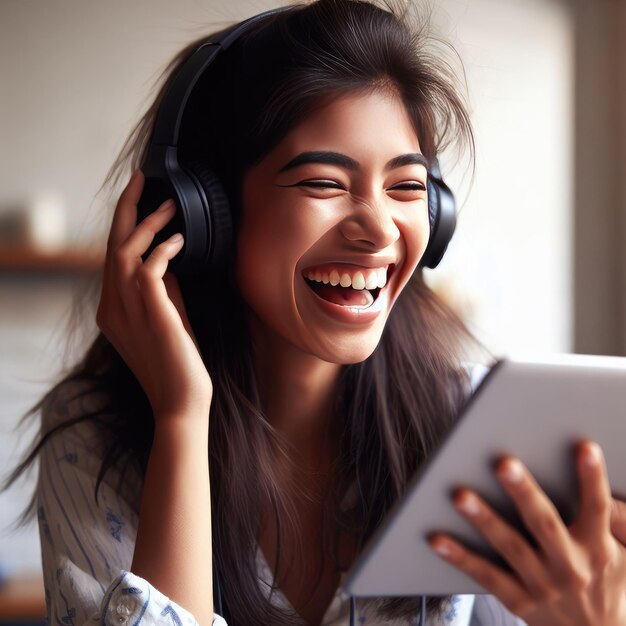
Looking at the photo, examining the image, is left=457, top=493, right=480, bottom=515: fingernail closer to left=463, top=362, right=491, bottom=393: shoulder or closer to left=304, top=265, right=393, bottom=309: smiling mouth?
left=304, top=265, right=393, bottom=309: smiling mouth

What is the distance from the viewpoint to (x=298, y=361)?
3.57ft

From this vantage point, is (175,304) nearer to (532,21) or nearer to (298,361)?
(298,361)

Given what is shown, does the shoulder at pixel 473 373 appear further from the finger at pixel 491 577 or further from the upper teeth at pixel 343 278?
the finger at pixel 491 577

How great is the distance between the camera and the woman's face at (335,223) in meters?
0.93

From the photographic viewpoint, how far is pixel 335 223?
93 cm

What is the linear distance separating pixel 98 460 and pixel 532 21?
271 cm

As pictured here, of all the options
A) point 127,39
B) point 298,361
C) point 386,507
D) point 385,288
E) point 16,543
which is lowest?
point 16,543

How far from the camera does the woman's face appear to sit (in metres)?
0.93

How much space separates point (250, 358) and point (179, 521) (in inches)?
11.3

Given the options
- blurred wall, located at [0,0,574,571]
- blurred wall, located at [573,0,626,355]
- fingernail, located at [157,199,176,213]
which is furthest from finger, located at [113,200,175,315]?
blurred wall, located at [573,0,626,355]

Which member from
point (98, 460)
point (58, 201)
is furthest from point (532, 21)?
point (98, 460)

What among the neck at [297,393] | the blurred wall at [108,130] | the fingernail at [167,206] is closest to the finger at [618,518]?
the neck at [297,393]

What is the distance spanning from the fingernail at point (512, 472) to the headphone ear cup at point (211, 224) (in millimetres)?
458

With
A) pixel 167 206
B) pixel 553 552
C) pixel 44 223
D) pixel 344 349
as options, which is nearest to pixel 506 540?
pixel 553 552
